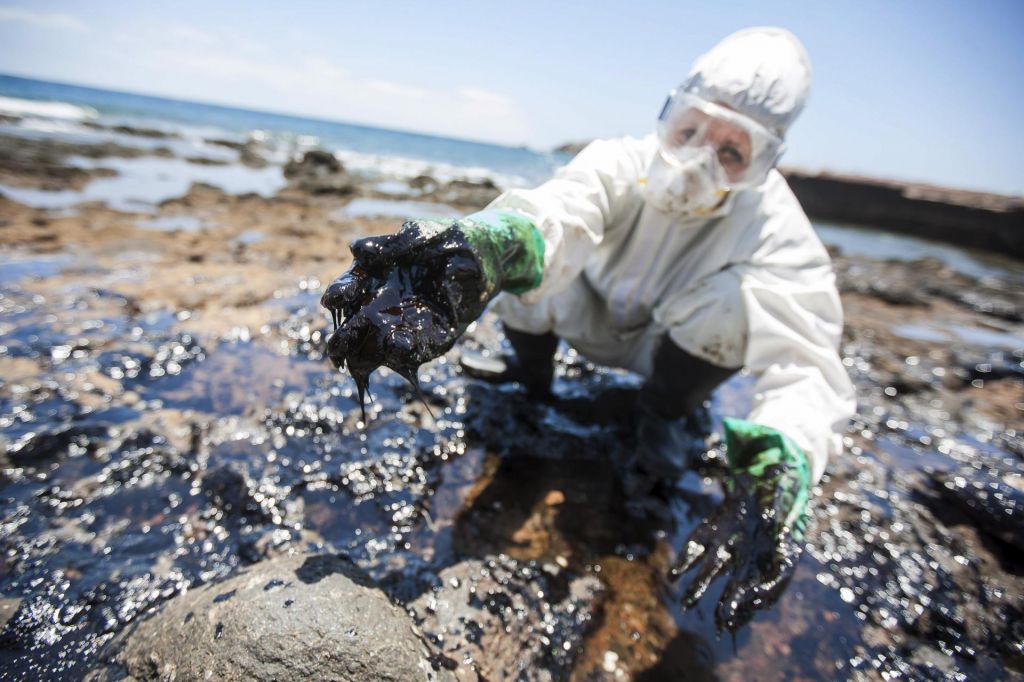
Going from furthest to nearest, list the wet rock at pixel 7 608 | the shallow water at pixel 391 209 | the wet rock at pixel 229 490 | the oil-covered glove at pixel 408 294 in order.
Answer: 1. the shallow water at pixel 391 209
2. the wet rock at pixel 229 490
3. the wet rock at pixel 7 608
4. the oil-covered glove at pixel 408 294

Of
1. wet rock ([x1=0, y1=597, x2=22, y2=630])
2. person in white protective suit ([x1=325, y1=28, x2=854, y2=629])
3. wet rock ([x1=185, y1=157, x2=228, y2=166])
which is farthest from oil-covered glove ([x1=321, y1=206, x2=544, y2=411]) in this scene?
wet rock ([x1=185, y1=157, x2=228, y2=166])

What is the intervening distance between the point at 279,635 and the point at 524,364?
1739mm

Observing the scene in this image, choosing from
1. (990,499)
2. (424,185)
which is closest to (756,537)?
(990,499)

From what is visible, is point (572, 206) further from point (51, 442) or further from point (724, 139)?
point (51, 442)

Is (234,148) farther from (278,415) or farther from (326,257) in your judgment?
(278,415)

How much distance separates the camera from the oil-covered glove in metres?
1.12

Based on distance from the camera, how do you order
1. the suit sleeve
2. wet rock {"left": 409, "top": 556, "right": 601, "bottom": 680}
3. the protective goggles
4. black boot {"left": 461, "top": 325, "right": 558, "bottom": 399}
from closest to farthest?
wet rock {"left": 409, "top": 556, "right": 601, "bottom": 680}
the suit sleeve
the protective goggles
black boot {"left": 461, "top": 325, "right": 558, "bottom": 399}

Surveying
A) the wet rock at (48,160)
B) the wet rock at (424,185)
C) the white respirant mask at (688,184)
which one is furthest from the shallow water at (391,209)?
the white respirant mask at (688,184)

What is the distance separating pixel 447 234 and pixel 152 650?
1.23 m

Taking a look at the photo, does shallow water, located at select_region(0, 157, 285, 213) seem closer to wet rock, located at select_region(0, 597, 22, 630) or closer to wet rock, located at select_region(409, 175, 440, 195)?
wet rock, located at select_region(409, 175, 440, 195)

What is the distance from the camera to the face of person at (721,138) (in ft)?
5.83

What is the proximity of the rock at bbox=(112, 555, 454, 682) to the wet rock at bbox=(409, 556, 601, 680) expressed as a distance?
0.13 metres

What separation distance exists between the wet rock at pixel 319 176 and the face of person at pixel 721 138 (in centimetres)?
907

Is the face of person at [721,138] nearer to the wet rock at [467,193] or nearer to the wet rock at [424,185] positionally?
the wet rock at [467,193]
